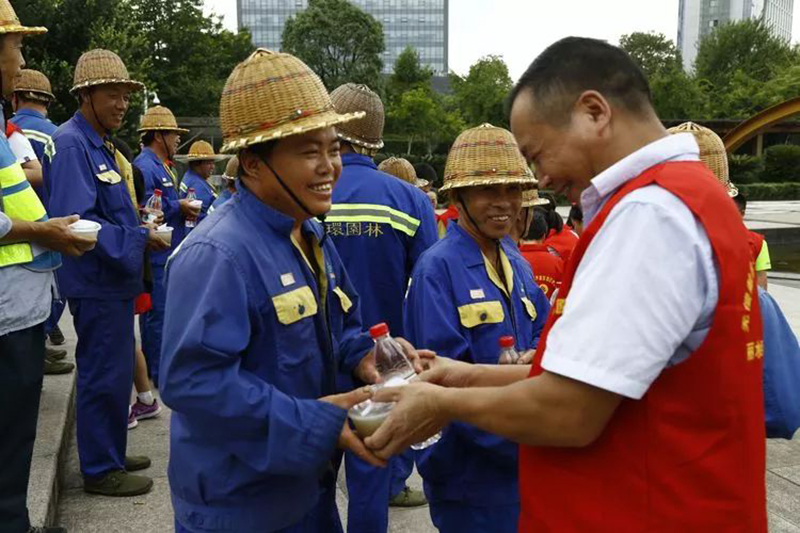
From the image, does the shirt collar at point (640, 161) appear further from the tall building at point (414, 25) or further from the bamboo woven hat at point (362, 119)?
the tall building at point (414, 25)

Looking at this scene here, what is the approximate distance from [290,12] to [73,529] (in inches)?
5324

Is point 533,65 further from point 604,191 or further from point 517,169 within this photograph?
point 517,169

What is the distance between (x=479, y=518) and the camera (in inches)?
113

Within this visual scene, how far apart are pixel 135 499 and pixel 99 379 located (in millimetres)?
752

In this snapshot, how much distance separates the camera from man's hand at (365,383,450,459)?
6.18ft

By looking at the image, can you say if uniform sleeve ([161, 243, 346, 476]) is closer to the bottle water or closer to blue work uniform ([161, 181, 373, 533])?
blue work uniform ([161, 181, 373, 533])

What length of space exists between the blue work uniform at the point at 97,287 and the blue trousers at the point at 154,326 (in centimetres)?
206

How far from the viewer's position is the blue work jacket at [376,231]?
13.6 feet

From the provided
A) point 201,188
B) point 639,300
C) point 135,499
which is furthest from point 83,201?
point 201,188

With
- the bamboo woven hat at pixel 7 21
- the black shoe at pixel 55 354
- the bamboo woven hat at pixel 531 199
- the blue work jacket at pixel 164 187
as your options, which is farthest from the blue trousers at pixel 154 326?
the bamboo woven hat at pixel 531 199

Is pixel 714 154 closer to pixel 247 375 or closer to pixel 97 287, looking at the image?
pixel 247 375

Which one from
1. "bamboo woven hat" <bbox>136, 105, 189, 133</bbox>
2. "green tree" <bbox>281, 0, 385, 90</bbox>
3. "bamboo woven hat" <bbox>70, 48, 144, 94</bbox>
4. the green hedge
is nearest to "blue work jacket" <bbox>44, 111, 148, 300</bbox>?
"bamboo woven hat" <bbox>70, 48, 144, 94</bbox>

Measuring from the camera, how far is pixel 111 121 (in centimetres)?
439

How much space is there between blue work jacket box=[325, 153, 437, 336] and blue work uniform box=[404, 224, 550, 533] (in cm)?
102
